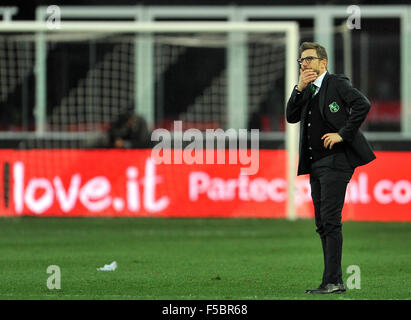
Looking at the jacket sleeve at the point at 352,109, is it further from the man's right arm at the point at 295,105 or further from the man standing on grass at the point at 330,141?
the man's right arm at the point at 295,105

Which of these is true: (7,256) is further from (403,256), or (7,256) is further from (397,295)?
(397,295)

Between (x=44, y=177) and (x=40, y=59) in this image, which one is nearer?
(x=44, y=177)

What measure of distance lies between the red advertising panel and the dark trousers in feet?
29.5

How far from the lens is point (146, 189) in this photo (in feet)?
61.4

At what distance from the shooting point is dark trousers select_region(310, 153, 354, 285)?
9523mm

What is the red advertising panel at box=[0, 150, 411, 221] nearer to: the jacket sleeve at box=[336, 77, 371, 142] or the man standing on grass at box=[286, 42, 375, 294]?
the man standing on grass at box=[286, 42, 375, 294]

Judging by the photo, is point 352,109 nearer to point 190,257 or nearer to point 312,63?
point 312,63

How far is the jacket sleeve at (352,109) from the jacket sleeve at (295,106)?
0.33m

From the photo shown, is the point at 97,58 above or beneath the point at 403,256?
above

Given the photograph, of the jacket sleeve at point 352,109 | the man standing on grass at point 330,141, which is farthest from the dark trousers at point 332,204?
the jacket sleeve at point 352,109

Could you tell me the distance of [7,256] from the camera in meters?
13.3

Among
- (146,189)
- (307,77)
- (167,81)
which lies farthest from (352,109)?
(167,81)
